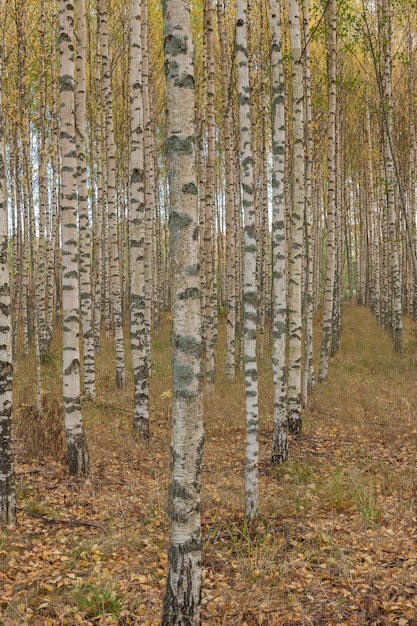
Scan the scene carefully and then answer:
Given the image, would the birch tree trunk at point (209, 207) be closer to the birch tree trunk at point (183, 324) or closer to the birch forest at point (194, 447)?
the birch forest at point (194, 447)

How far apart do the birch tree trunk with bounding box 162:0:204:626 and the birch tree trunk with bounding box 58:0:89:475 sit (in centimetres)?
363

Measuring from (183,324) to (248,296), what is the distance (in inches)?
90.4

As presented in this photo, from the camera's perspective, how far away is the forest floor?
4.05m

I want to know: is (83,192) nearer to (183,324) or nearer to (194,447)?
(183,324)

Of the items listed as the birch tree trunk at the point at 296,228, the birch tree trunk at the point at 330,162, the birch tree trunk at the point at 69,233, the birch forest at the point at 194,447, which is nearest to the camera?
the birch forest at the point at 194,447

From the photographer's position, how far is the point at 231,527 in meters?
5.40

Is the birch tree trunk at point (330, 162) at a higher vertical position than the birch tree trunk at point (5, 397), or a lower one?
higher

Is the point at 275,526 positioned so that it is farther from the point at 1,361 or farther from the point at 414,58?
the point at 414,58

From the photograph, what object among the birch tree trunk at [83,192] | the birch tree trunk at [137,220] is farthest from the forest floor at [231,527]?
the birch tree trunk at [83,192]

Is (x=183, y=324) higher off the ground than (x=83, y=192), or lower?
lower

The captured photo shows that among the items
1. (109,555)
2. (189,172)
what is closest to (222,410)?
(109,555)

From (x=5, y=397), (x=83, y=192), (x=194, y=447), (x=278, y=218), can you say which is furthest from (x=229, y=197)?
(x=194, y=447)

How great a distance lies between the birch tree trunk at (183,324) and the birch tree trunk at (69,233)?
11.9 feet

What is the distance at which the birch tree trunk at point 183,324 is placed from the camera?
321cm
